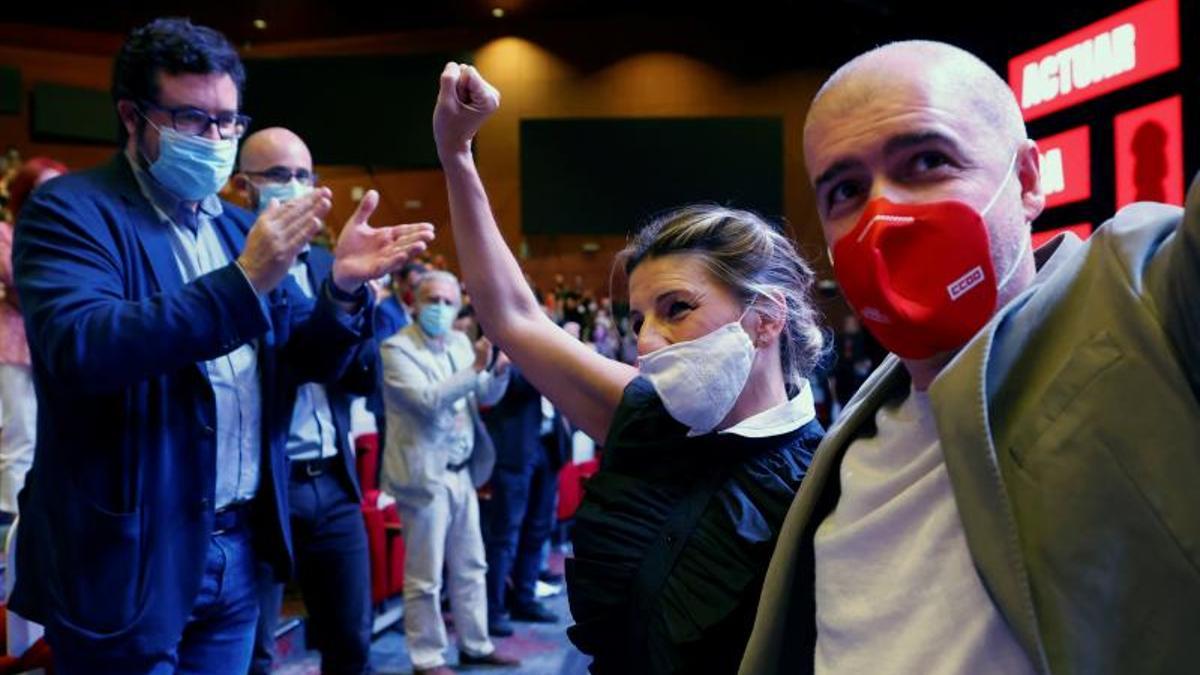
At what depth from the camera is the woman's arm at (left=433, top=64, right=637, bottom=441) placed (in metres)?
1.34

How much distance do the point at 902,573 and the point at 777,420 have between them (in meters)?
0.45

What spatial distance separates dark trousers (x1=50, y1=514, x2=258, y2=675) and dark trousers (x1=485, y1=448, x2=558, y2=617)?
2816 millimetres

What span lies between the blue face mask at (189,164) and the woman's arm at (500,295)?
1.48 ft

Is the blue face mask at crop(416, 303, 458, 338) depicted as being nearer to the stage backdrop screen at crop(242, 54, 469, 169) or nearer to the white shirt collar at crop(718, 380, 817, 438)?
the white shirt collar at crop(718, 380, 817, 438)

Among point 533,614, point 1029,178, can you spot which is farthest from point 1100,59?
point 1029,178

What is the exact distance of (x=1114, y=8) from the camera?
5.61 metres

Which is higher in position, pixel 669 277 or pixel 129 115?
pixel 129 115

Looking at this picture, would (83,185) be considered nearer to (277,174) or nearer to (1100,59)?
(277,174)

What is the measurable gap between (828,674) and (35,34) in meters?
12.2

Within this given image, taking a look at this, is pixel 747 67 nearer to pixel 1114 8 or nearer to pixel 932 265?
pixel 1114 8

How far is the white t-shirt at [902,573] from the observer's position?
0.74m

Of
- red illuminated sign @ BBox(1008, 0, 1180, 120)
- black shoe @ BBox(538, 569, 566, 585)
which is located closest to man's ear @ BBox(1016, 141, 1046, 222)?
red illuminated sign @ BBox(1008, 0, 1180, 120)

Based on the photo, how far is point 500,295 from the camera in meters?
1.44

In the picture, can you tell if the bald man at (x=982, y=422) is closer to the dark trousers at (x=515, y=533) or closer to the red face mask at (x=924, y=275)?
the red face mask at (x=924, y=275)
